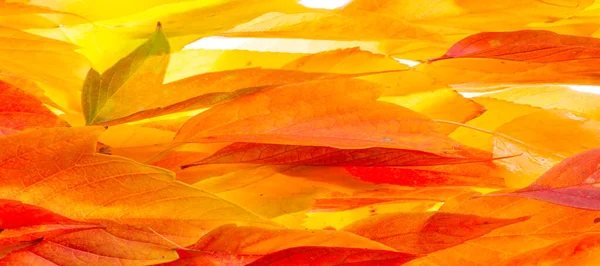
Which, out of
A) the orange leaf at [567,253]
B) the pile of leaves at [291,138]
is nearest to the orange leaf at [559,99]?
the pile of leaves at [291,138]

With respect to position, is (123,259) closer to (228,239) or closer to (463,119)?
(228,239)

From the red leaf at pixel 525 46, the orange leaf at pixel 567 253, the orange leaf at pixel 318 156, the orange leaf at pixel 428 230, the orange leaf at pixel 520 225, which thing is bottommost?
Answer: the orange leaf at pixel 567 253

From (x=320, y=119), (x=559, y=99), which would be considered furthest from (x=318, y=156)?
(x=559, y=99)

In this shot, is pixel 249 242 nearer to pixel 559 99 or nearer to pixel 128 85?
pixel 128 85

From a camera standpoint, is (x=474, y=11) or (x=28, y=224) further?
(x=474, y=11)

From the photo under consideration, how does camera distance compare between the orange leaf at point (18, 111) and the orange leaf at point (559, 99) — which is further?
the orange leaf at point (559, 99)

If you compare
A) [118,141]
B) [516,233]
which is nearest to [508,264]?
[516,233]

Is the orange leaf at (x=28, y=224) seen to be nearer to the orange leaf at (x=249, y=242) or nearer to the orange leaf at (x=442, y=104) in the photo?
the orange leaf at (x=249, y=242)

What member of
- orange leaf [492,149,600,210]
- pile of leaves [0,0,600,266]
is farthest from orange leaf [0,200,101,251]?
orange leaf [492,149,600,210]
